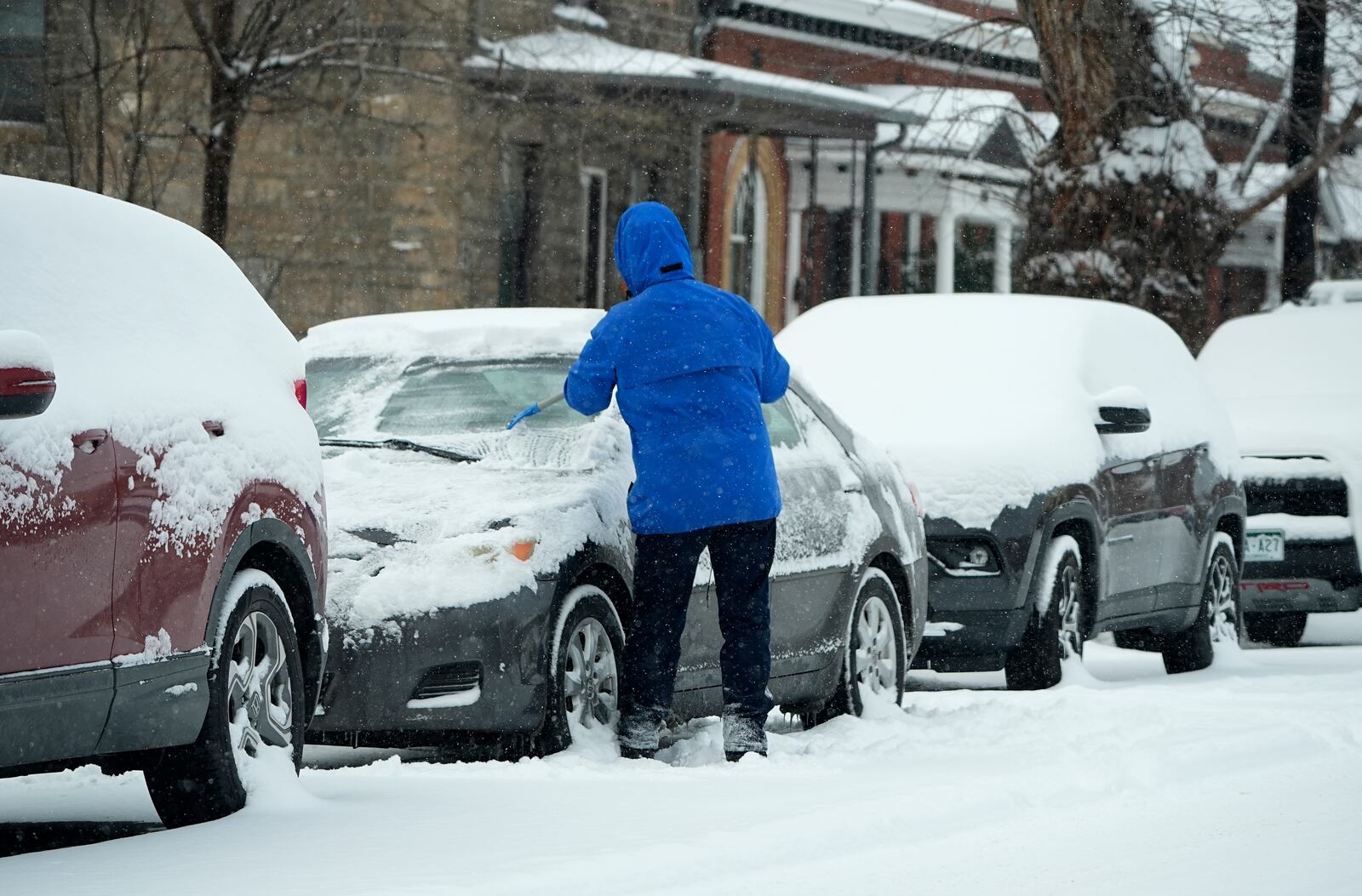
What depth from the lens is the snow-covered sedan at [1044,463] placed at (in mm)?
10539

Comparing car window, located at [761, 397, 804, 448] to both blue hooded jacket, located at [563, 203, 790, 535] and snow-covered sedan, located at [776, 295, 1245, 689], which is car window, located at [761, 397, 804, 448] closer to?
snow-covered sedan, located at [776, 295, 1245, 689]

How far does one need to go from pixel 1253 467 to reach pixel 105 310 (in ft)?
30.4

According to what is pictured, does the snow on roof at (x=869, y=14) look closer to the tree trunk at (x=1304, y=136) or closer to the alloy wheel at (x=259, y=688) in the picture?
the tree trunk at (x=1304, y=136)

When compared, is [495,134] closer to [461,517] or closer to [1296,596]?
[1296,596]

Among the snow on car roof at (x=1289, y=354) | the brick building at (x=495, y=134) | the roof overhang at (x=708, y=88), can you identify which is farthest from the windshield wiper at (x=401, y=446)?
the roof overhang at (x=708, y=88)

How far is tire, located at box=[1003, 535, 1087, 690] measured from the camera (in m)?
10.7

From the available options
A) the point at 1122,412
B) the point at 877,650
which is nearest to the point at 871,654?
the point at 877,650

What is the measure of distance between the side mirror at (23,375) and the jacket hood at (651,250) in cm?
276

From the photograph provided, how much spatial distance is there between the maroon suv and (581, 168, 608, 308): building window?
19.2m

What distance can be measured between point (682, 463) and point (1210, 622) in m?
5.77

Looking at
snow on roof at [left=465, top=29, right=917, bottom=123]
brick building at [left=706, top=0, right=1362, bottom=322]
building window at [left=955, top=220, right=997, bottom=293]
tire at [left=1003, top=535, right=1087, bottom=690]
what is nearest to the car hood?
tire at [left=1003, top=535, right=1087, bottom=690]

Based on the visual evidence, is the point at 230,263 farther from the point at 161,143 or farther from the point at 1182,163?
the point at 161,143

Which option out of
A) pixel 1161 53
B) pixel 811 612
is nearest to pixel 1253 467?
pixel 1161 53

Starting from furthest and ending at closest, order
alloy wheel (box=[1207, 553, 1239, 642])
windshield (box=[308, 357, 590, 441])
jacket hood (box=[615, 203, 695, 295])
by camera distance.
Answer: alloy wheel (box=[1207, 553, 1239, 642])
windshield (box=[308, 357, 590, 441])
jacket hood (box=[615, 203, 695, 295])
